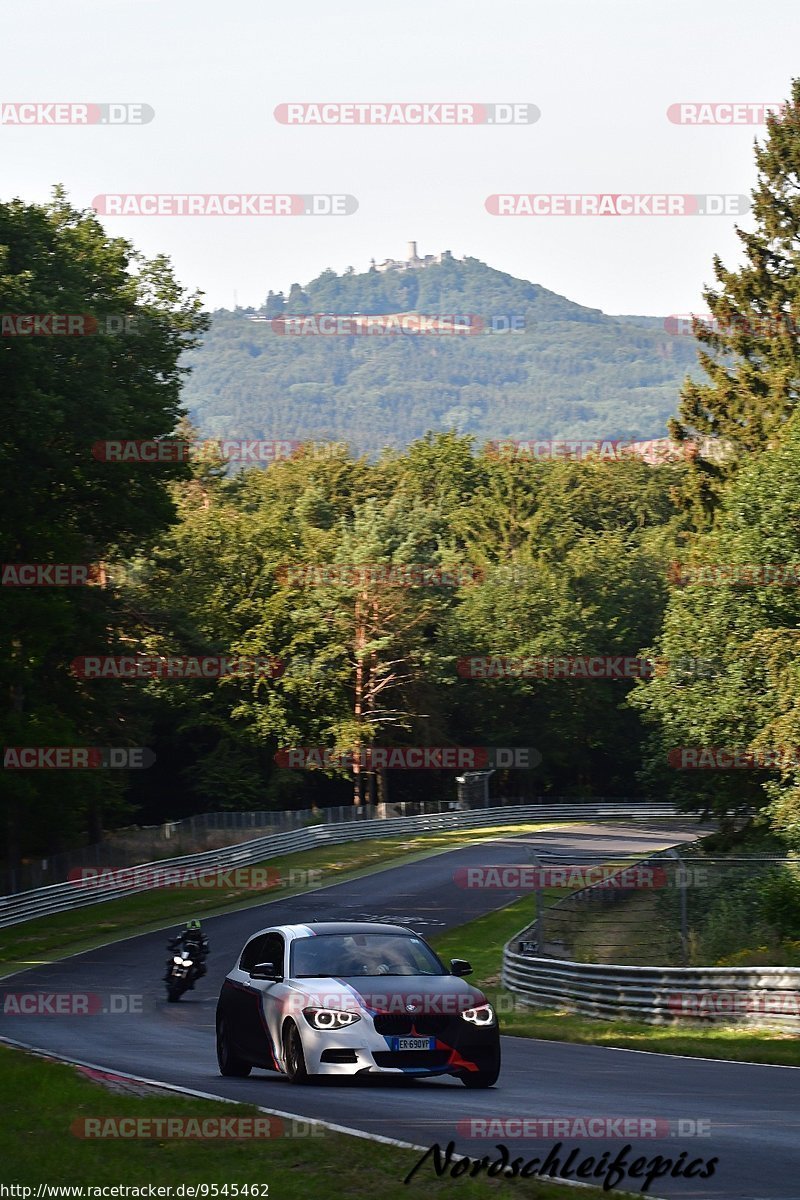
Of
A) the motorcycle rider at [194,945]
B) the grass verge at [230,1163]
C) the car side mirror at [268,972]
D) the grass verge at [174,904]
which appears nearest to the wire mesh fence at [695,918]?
the motorcycle rider at [194,945]

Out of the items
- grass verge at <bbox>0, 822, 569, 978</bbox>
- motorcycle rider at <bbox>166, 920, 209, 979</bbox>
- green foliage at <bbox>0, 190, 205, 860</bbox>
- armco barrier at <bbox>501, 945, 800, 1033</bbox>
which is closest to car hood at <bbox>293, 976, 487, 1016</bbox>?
armco barrier at <bbox>501, 945, 800, 1033</bbox>

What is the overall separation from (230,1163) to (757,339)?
147 ft

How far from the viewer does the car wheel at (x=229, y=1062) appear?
585 inches

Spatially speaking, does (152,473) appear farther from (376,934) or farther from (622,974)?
(376,934)

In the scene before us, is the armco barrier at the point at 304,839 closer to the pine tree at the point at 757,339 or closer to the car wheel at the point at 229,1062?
the pine tree at the point at 757,339

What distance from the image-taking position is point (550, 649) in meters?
81.2

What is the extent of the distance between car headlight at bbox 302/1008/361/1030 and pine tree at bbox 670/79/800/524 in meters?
38.1

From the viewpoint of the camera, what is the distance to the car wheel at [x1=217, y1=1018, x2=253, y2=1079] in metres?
14.9

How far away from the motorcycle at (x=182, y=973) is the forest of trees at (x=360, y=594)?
13432 millimetres

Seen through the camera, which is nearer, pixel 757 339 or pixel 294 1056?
pixel 294 1056

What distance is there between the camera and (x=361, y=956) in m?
14.3

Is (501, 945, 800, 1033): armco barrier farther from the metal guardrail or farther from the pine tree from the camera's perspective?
the pine tree

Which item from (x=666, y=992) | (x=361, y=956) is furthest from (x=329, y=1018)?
(x=666, y=992)

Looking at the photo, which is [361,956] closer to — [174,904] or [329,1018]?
[329,1018]
